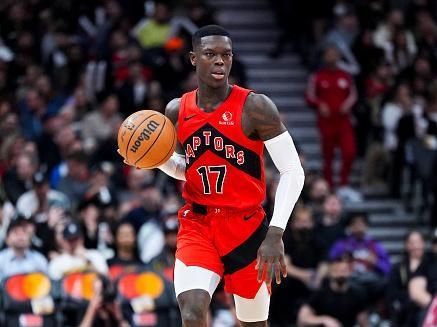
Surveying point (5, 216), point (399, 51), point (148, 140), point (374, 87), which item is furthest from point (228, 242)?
point (399, 51)

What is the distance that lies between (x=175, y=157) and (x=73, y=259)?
177 inches

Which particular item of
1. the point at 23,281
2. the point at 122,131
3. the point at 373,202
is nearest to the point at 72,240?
the point at 23,281

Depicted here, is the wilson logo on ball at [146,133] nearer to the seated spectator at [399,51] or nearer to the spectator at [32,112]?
the spectator at [32,112]

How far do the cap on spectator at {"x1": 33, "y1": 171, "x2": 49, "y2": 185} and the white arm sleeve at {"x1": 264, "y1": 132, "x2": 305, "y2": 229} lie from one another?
20.5 feet

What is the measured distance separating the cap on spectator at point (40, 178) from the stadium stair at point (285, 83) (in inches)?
147

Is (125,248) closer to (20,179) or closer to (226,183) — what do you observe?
(20,179)

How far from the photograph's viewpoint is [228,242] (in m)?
7.73

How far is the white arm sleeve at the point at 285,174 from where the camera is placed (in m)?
7.59

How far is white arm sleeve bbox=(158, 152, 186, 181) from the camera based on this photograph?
26.1 feet

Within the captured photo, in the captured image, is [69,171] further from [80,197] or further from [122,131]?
[122,131]

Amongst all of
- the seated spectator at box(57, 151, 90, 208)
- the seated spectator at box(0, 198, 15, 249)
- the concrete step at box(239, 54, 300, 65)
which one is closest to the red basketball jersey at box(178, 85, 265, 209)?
the seated spectator at box(0, 198, 15, 249)

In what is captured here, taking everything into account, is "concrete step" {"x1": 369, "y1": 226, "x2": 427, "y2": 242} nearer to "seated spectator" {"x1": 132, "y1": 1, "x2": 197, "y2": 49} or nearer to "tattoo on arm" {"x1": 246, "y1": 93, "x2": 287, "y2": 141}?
"seated spectator" {"x1": 132, "y1": 1, "x2": 197, "y2": 49}

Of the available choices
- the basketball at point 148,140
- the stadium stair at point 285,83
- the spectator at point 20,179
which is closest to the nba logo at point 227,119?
the basketball at point 148,140

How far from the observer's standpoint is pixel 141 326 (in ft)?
39.2
